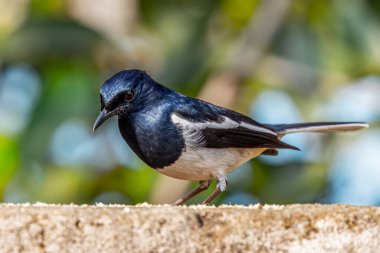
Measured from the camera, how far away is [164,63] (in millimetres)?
5312

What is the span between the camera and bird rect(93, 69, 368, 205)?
404 centimetres

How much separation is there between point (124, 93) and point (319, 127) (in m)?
1.22

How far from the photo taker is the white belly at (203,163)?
13.2 feet

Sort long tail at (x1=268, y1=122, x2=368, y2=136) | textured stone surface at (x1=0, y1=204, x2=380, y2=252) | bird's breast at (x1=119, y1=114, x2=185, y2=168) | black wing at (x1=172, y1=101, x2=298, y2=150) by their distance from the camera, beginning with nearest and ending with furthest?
textured stone surface at (x1=0, y1=204, x2=380, y2=252) < bird's breast at (x1=119, y1=114, x2=185, y2=168) < black wing at (x1=172, y1=101, x2=298, y2=150) < long tail at (x1=268, y1=122, x2=368, y2=136)

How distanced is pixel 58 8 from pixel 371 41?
201cm

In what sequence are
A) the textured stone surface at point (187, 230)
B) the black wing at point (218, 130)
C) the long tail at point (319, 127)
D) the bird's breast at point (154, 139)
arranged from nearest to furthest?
1. the textured stone surface at point (187, 230)
2. the bird's breast at point (154, 139)
3. the black wing at point (218, 130)
4. the long tail at point (319, 127)

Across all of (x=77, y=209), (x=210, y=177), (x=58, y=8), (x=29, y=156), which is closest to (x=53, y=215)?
(x=77, y=209)

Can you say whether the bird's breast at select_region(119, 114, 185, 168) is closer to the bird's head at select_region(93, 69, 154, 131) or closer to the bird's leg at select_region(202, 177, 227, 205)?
the bird's head at select_region(93, 69, 154, 131)

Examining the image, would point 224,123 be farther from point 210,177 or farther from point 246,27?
point 246,27

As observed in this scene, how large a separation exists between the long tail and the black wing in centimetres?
39

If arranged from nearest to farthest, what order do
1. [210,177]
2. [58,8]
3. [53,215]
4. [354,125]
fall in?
[53,215]
[210,177]
[354,125]
[58,8]

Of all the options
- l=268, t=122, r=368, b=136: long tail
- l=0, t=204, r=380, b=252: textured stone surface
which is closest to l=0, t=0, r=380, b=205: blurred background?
l=268, t=122, r=368, b=136: long tail

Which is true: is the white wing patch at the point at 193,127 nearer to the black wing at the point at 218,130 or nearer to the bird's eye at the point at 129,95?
the black wing at the point at 218,130

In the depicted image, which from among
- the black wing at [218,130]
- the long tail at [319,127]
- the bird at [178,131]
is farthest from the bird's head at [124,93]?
the long tail at [319,127]
